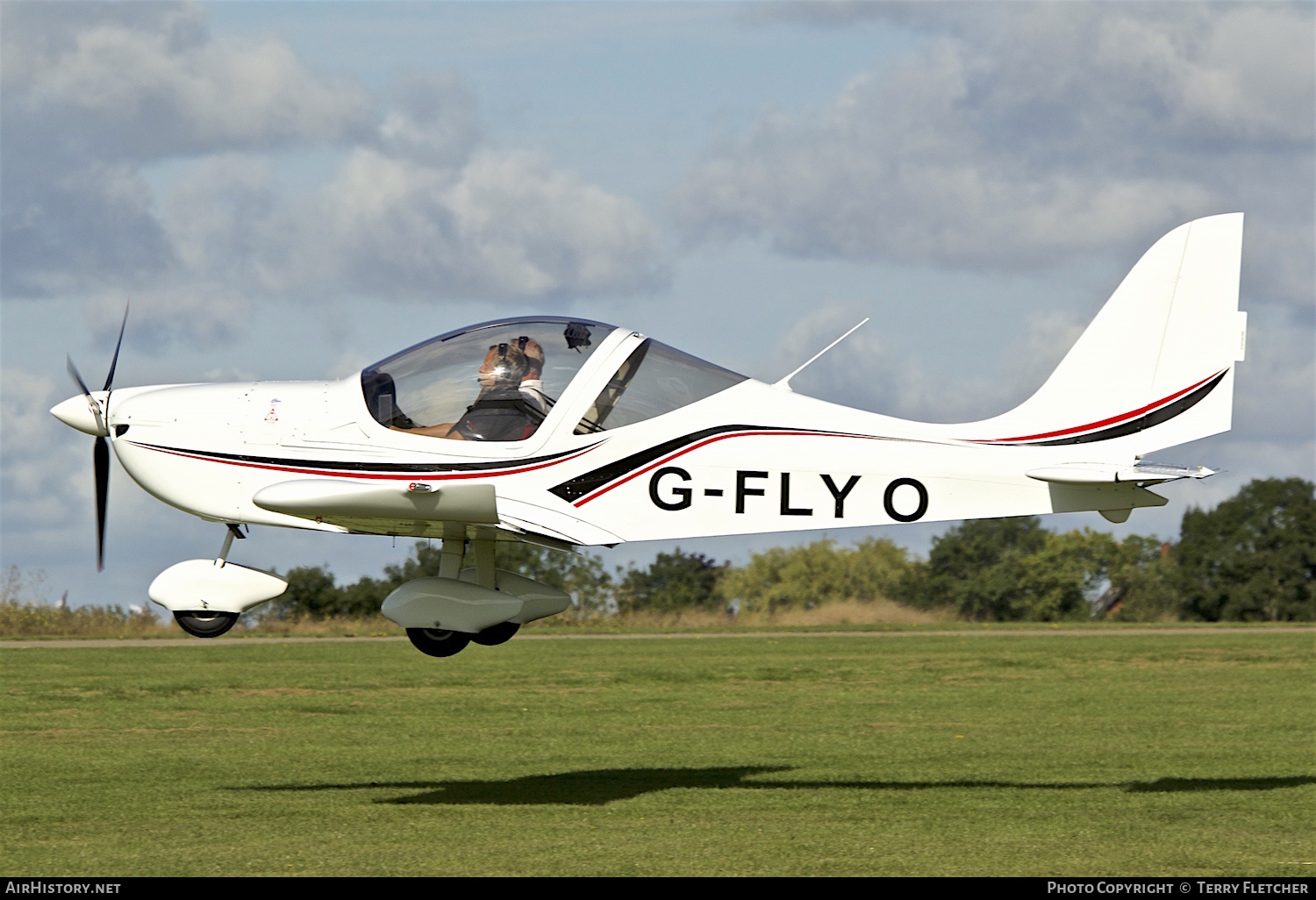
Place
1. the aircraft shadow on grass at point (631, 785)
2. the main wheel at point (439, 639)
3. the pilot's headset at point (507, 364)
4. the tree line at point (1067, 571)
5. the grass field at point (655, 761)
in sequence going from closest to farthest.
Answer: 1. the pilot's headset at point (507, 364)
2. the main wheel at point (439, 639)
3. the grass field at point (655, 761)
4. the aircraft shadow on grass at point (631, 785)
5. the tree line at point (1067, 571)

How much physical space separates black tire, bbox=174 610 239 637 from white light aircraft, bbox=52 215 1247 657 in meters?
0.03

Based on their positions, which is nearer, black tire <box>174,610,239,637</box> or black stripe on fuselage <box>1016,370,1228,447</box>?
black stripe on fuselage <box>1016,370,1228,447</box>

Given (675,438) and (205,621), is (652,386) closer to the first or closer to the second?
(675,438)

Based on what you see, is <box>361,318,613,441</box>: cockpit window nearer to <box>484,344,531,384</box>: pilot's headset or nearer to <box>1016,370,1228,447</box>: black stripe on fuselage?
<box>484,344,531,384</box>: pilot's headset

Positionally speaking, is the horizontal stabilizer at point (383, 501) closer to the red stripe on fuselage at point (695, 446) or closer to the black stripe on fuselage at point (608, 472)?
the black stripe on fuselage at point (608, 472)

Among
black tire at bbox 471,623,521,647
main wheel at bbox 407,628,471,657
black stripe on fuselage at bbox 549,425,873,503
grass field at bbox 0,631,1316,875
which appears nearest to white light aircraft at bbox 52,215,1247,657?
black stripe on fuselage at bbox 549,425,873,503

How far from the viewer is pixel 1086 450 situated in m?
13.6

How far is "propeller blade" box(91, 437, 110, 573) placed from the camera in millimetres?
14500

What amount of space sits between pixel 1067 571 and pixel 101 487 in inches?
2210

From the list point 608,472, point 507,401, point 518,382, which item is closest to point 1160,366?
point 608,472

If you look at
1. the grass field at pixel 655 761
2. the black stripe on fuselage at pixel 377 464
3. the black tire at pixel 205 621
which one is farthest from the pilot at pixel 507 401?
the grass field at pixel 655 761

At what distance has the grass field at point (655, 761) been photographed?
1519cm

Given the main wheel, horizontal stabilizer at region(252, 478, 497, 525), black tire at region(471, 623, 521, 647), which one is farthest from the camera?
black tire at region(471, 623, 521, 647)

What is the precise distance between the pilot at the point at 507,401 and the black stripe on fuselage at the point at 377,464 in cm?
24
